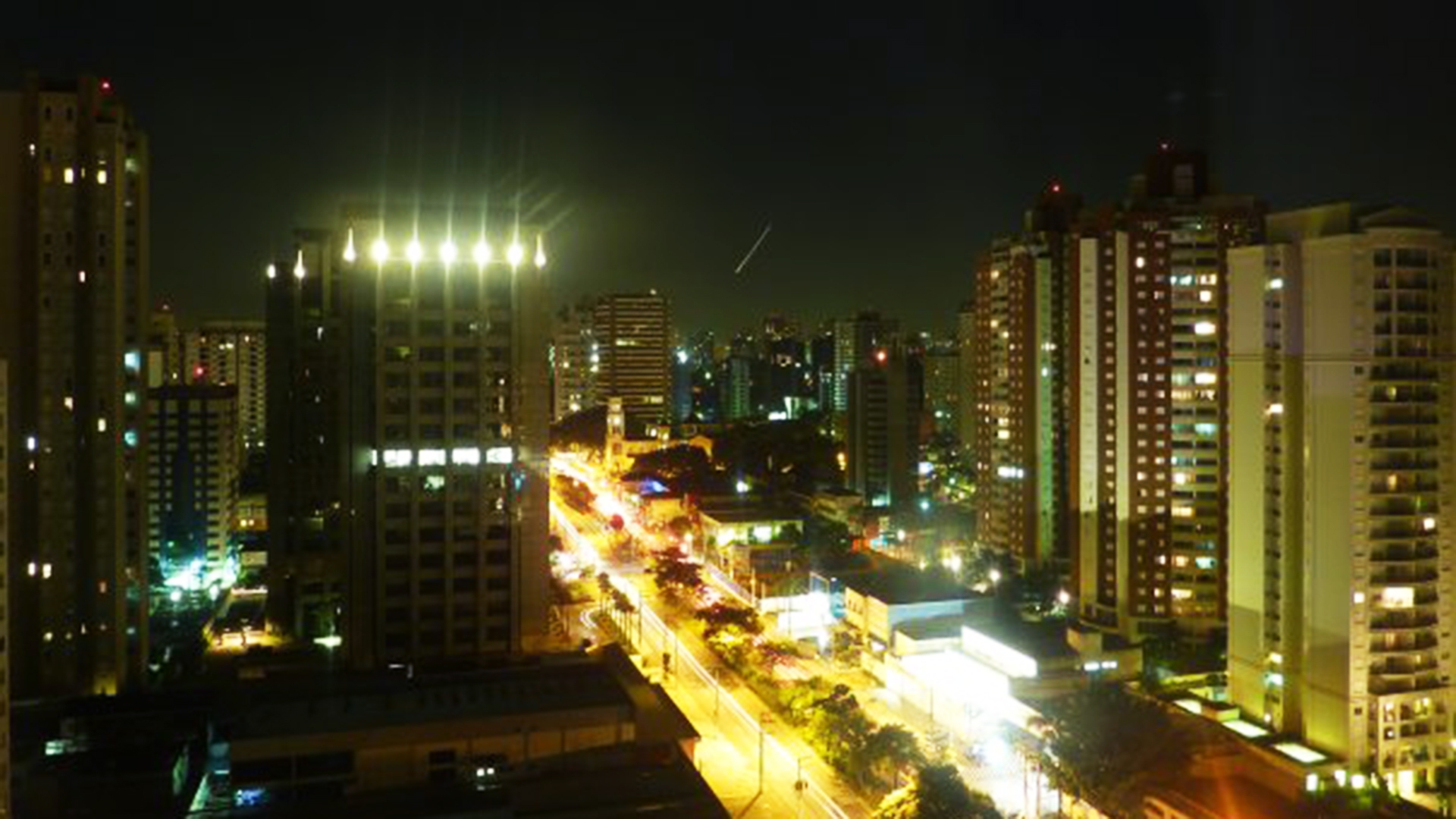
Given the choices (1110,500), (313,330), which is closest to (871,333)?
(1110,500)

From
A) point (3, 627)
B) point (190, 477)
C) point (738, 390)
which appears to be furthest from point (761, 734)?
point (738, 390)

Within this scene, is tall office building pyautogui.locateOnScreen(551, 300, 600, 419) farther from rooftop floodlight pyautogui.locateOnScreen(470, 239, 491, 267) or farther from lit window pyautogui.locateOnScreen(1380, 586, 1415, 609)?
lit window pyautogui.locateOnScreen(1380, 586, 1415, 609)

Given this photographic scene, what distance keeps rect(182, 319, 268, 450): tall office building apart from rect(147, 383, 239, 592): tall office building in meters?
16.6

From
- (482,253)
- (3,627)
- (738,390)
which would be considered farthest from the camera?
(738,390)

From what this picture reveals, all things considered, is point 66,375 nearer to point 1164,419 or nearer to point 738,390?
point 1164,419

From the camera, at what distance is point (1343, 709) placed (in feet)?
68.9

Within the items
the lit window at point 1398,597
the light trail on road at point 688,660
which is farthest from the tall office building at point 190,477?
the lit window at point 1398,597

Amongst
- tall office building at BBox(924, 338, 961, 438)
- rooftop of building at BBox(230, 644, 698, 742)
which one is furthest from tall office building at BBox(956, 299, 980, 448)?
rooftop of building at BBox(230, 644, 698, 742)

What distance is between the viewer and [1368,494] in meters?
21.1

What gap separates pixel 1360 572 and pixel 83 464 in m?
23.8

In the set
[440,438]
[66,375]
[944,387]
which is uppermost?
[944,387]

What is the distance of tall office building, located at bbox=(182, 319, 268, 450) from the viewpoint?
58750mm

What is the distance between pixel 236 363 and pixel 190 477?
70.1ft

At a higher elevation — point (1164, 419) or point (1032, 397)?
point (1032, 397)
